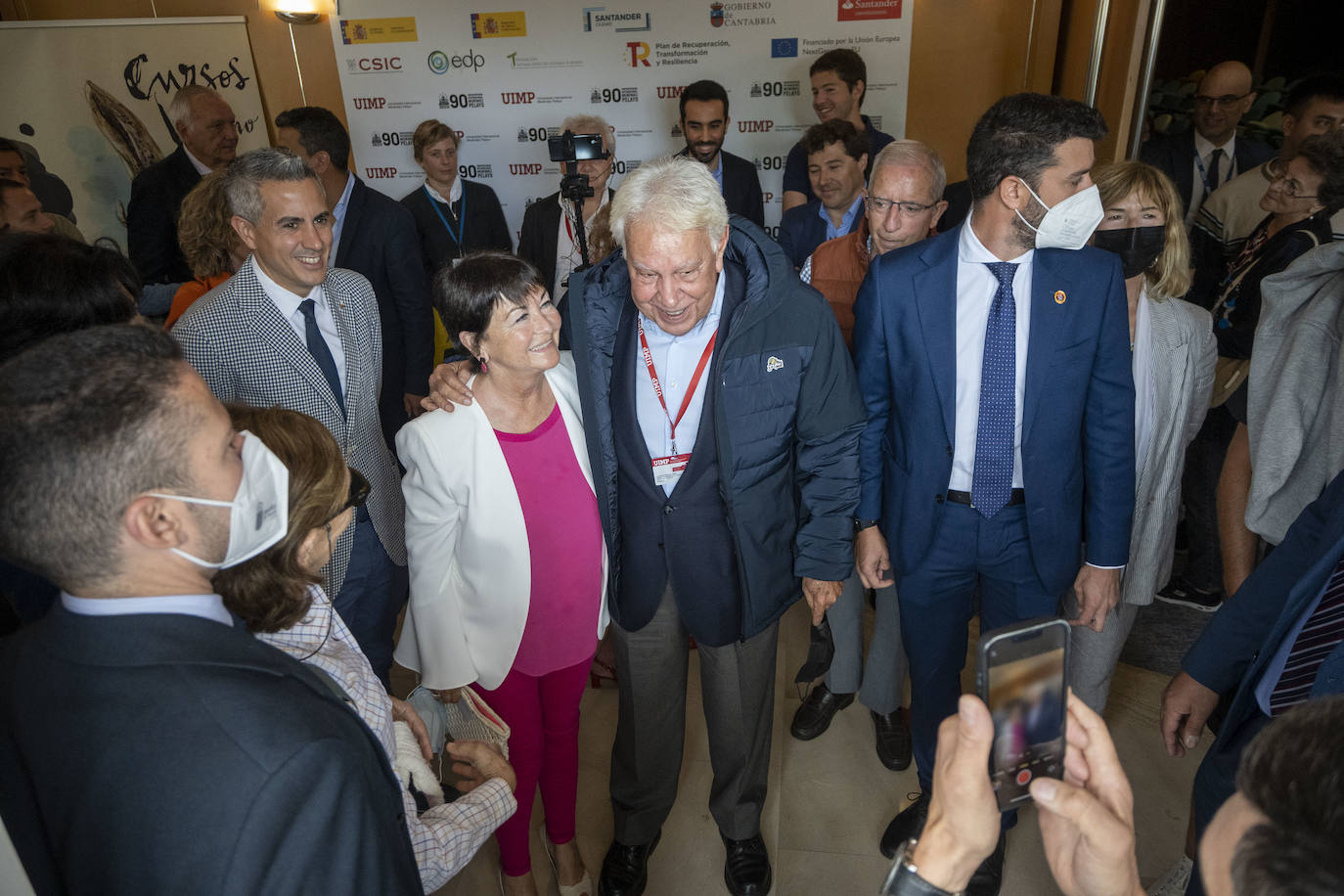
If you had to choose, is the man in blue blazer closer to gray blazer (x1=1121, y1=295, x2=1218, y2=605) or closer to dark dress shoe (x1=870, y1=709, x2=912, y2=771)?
gray blazer (x1=1121, y1=295, x2=1218, y2=605)

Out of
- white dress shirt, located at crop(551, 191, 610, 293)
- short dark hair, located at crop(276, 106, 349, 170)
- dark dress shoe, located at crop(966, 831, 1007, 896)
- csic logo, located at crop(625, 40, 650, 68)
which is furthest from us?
csic logo, located at crop(625, 40, 650, 68)

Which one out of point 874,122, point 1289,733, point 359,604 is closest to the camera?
point 1289,733

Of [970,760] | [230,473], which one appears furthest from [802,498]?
[230,473]

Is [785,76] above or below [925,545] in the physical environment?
above

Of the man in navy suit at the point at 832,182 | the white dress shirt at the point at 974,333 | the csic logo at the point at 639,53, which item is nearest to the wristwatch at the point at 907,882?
the white dress shirt at the point at 974,333

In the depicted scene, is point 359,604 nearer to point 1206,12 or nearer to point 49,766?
point 49,766

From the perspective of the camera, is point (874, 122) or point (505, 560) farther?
point (874, 122)

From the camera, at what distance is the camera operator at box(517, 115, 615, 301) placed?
159 inches

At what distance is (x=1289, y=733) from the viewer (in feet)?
2.23

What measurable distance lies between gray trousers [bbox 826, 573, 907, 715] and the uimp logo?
4.72 m

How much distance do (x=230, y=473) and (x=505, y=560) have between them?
0.92 m

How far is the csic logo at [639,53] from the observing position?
17.3 feet

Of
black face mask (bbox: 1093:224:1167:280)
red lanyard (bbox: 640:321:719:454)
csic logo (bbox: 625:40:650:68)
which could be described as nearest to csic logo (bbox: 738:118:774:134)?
csic logo (bbox: 625:40:650:68)

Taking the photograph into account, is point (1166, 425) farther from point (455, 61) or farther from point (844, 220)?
point (455, 61)
